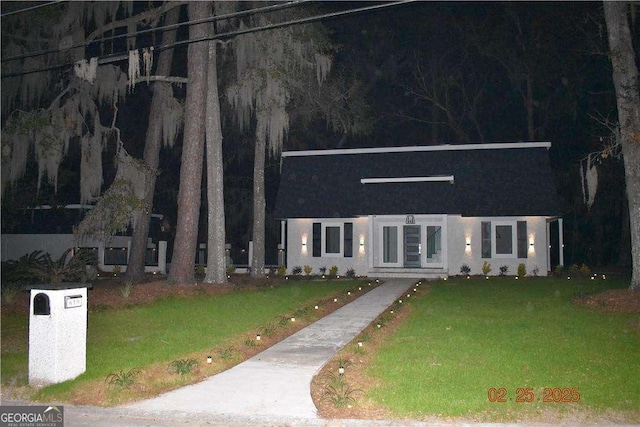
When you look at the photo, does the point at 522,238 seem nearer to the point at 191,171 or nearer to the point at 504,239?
the point at 504,239

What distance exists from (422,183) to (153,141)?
1063 centimetres

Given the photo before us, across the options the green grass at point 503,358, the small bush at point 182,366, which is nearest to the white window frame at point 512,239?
the green grass at point 503,358

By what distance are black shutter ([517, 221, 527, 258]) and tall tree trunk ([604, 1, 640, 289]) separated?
7.18m

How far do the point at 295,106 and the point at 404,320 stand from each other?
1355 cm

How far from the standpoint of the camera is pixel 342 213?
74.0ft

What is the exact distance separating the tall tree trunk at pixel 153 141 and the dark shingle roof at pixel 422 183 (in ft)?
20.1

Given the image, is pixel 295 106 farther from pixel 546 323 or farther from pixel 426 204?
pixel 546 323

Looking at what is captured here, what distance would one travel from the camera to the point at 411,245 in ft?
74.3

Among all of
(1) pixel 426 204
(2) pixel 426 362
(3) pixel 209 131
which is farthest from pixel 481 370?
(1) pixel 426 204

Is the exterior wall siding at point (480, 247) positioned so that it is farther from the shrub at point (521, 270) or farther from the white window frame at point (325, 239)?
the white window frame at point (325, 239)

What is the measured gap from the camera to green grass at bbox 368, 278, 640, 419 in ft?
20.2

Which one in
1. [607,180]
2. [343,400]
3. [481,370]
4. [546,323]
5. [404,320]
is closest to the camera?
[343,400]
